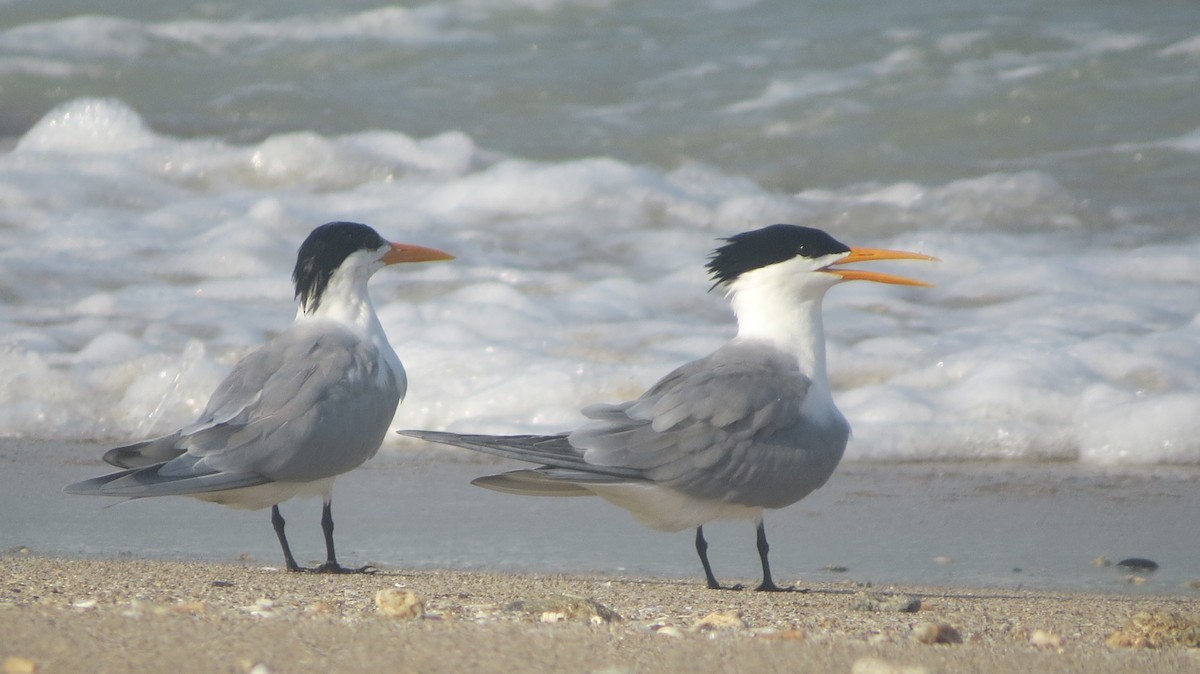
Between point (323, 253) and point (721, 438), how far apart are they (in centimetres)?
141

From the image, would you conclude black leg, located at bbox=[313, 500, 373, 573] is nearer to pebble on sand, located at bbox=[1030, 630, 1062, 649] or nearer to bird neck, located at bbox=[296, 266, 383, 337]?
bird neck, located at bbox=[296, 266, 383, 337]

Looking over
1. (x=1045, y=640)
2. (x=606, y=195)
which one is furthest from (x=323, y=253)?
(x=606, y=195)

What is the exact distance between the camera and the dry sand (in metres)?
2.49

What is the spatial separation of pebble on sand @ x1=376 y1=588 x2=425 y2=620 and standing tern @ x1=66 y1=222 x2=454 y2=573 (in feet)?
3.29

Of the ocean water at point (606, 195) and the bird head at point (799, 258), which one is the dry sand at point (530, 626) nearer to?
the bird head at point (799, 258)

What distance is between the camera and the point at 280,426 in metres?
3.99

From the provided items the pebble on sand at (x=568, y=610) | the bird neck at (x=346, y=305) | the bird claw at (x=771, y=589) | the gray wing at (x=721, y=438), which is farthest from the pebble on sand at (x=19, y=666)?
the bird neck at (x=346, y=305)

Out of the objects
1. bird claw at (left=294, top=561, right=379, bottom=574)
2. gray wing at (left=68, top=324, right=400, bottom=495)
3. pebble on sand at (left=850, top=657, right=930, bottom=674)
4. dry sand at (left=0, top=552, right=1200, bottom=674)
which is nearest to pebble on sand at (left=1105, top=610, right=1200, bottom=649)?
dry sand at (left=0, top=552, right=1200, bottom=674)

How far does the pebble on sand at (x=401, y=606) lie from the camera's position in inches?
116

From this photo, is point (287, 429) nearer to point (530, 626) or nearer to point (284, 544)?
point (284, 544)

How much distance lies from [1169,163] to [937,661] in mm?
7658

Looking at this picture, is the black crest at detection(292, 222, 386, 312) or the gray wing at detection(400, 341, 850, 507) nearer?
the gray wing at detection(400, 341, 850, 507)

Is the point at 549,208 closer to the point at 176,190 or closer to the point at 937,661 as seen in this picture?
the point at 176,190

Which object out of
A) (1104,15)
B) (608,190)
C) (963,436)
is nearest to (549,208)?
(608,190)
